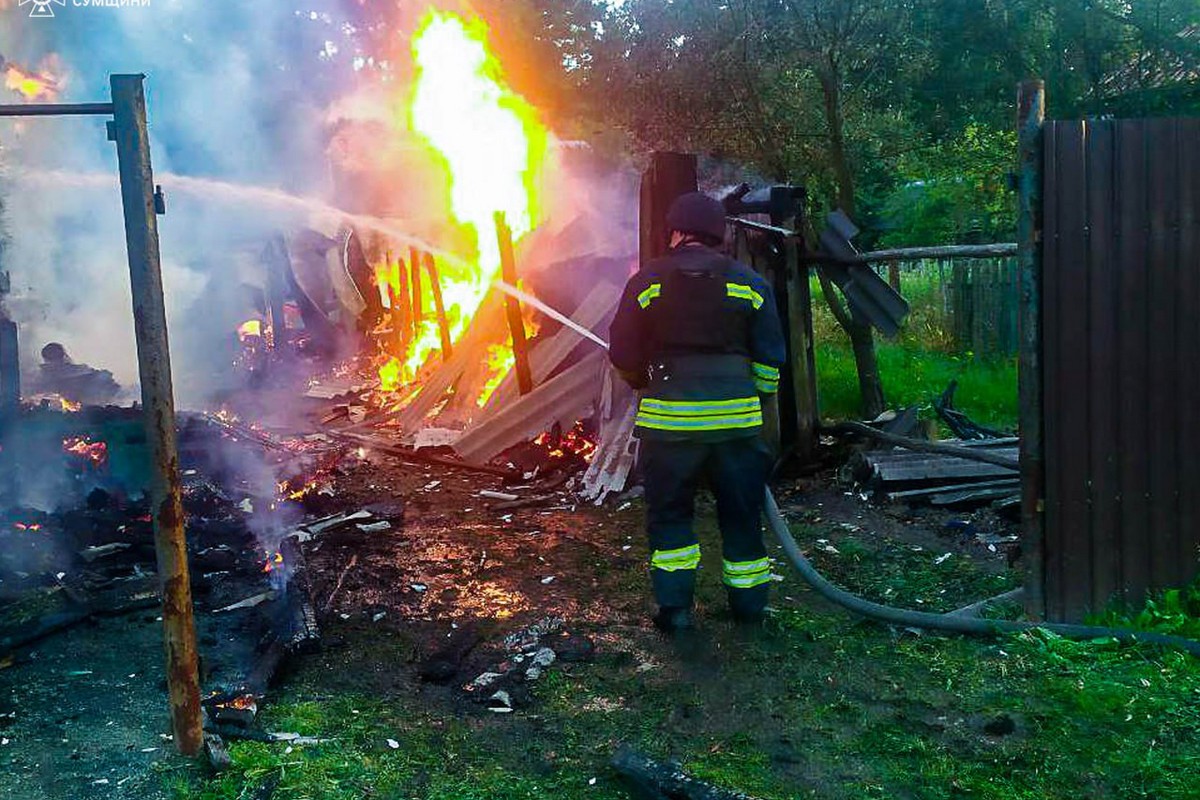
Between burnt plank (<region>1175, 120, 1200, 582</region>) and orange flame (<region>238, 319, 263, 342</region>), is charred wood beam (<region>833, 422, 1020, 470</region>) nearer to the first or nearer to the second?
burnt plank (<region>1175, 120, 1200, 582</region>)

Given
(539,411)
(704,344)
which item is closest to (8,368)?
(539,411)

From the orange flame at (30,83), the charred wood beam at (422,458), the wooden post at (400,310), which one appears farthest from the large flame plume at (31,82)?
the charred wood beam at (422,458)

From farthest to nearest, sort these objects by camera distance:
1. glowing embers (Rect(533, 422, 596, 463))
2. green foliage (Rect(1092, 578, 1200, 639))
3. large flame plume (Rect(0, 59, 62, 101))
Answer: large flame plume (Rect(0, 59, 62, 101))
glowing embers (Rect(533, 422, 596, 463))
green foliage (Rect(1092, 578, 1200, 639))

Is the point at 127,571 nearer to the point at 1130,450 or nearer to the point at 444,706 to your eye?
the point at 444,706

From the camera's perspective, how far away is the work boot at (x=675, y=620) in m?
4.55

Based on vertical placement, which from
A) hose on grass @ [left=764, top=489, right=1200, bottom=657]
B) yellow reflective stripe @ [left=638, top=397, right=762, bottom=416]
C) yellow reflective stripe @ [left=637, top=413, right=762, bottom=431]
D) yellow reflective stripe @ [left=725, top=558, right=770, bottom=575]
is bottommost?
hose on grass @ [left=764, top=489, right=1200, bottom=657]

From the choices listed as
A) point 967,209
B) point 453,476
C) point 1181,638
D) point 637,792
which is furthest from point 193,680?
point 967,209

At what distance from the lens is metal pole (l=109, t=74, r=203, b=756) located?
3061 mm

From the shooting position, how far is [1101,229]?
4.07 metres

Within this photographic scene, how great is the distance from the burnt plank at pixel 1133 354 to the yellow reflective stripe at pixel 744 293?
63.9 inches

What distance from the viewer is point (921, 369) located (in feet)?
39.5

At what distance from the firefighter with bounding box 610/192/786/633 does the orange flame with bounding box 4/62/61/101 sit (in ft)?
55.1

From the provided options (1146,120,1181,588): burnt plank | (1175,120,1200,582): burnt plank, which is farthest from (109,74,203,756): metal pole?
(1175,120,1200,582): burnt plank

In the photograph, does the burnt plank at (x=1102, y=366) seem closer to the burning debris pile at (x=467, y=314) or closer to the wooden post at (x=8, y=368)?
the burning debris pile at (x=467, y=314)
